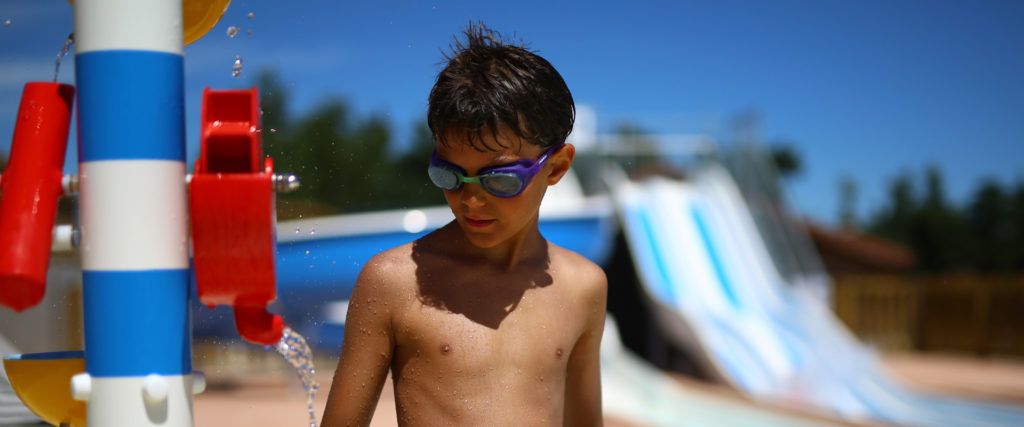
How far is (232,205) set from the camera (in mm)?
1219

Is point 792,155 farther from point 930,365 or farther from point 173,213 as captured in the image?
point 173,213

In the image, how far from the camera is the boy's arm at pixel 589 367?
5.50 ft

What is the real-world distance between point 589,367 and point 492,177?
470mm

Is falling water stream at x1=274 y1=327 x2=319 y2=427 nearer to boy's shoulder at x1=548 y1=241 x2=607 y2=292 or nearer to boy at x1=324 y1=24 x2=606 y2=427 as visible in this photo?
boy at x1=324 y1=24 x2=606 y2=427

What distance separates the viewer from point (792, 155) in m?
38.9

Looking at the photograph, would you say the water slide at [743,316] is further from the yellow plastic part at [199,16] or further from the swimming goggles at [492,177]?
the yellow plastic part at [199,16]

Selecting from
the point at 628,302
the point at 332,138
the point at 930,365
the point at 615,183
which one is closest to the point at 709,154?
the point at 615,183

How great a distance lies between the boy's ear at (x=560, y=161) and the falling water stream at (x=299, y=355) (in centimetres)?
51

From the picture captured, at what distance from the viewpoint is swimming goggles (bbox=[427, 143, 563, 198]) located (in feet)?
4.72

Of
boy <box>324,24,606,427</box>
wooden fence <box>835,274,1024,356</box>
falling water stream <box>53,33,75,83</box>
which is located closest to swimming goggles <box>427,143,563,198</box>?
boy <box>324,24,606,427</box>

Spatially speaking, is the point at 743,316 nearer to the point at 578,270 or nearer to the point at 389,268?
the point at 578,270

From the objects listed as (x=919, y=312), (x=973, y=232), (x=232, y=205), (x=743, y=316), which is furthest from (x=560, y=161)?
(x=973, y=232)

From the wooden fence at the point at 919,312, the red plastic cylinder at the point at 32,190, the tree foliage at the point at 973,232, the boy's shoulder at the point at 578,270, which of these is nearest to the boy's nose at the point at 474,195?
the boy's shoulder at the point at 578,270

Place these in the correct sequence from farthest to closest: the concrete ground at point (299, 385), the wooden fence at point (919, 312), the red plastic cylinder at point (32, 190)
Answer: the wooden fence at point (919, 312) < the concrete ground at point (299, 385) < the red plastic cylinder at point (32, 190)
